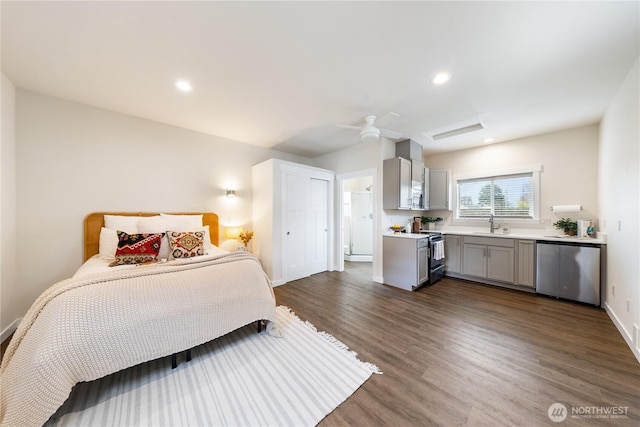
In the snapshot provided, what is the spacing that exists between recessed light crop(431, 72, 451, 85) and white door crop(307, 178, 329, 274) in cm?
271

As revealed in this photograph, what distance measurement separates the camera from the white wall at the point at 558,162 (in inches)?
132

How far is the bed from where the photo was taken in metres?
1.22

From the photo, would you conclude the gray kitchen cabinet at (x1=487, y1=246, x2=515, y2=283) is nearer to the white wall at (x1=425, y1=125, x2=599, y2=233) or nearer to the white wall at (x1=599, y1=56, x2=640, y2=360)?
the white wall at (x1=425, y1=125, x2=599, y2=233)

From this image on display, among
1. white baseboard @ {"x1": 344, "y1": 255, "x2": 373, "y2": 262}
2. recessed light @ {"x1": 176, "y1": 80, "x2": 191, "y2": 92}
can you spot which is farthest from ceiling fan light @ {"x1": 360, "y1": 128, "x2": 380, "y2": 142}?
white baseboard @ {"x1": 344, "y1": 255, "x2": 373, "y2": 262}

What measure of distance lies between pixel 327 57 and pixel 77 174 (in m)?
3.44

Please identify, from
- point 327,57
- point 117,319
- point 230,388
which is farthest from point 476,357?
point 327,57

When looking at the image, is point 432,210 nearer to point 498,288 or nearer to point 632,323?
point 498,288

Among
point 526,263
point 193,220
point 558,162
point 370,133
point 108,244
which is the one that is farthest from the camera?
point 558,162

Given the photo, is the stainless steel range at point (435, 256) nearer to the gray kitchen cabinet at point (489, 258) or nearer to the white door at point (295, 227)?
the gray kitchen cabinet at point (489, 258)

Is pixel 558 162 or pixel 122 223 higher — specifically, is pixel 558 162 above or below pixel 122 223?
above

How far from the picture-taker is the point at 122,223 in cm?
289

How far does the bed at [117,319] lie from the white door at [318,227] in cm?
217

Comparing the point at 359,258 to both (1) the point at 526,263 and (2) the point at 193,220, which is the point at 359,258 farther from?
(2) the point at 193,220

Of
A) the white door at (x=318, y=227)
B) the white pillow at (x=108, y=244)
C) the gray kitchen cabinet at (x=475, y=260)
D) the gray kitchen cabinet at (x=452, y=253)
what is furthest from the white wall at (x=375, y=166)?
the white pillow at (x=108, y=244)
